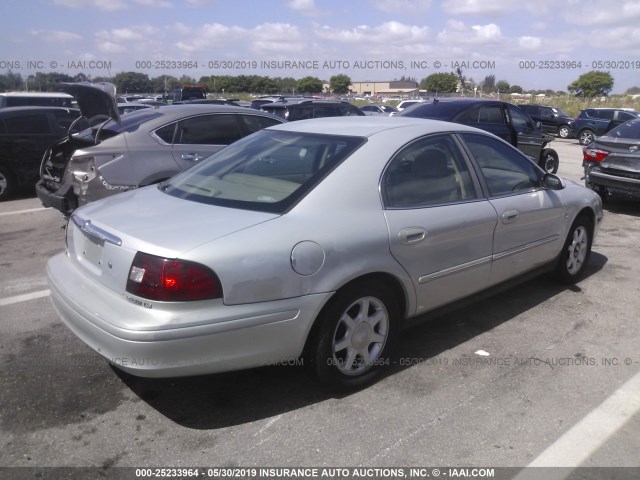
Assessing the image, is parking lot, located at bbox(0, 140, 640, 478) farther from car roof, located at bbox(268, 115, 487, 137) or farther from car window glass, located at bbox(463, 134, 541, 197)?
car roof, located at bbox(268, 115, 487, 137)

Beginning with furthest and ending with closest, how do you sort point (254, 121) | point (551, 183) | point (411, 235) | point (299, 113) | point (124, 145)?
point (299, 113) → point (254, 121) → point (124, 145) → point (551, 183) → point (411, 235)

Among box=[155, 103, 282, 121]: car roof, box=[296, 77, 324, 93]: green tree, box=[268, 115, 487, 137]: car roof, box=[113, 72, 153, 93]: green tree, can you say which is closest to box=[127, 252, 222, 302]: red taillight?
box=[268, 115, 487, 137]: car roof

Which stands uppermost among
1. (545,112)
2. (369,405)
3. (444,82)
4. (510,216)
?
(444,82)

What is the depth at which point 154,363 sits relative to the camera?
2.73 metres

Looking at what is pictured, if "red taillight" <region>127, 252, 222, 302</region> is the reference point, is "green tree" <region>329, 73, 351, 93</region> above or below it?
above

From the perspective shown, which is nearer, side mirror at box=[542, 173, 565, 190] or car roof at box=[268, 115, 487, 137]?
car roof at box=[268, 115, 487, 137]

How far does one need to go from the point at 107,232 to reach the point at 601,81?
68.6 metres

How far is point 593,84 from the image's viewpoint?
203 ft

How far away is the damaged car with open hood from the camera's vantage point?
6086mm

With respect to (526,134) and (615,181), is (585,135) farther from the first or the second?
(615,181)

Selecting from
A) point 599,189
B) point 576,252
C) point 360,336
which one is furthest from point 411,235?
point 599,189

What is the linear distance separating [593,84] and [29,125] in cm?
6462

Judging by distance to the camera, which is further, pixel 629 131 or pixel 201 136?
pixel 629 131

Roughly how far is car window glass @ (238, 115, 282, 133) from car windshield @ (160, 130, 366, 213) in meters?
3.21
